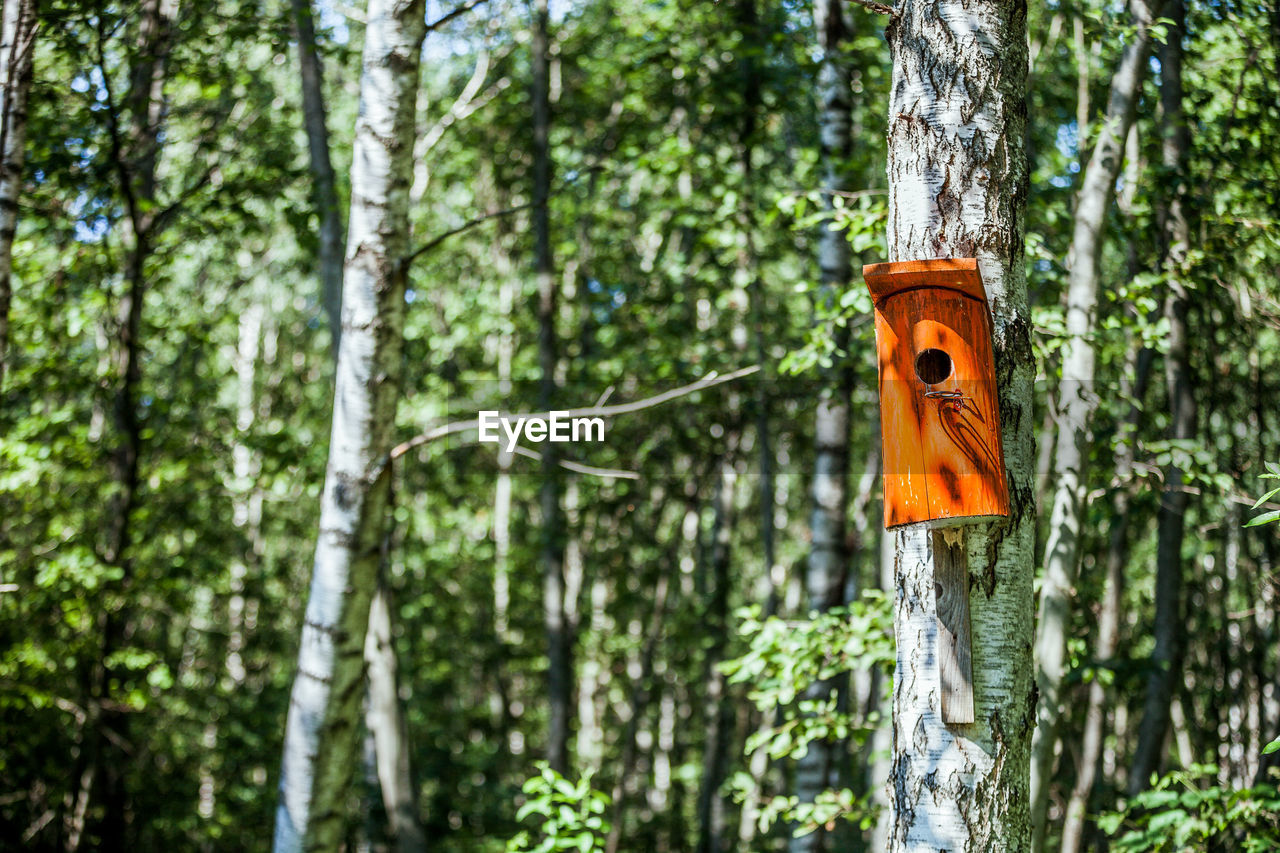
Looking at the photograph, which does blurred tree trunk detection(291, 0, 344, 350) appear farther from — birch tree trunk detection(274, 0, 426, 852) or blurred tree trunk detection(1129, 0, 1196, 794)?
blurred tree trunk detection(1129, 0, 1196, 794)

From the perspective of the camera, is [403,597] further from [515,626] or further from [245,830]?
[245,830]

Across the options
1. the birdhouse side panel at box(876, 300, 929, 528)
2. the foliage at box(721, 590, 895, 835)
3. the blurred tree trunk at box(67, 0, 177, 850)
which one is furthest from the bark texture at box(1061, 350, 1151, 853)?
the blurred tree trunk at box(67, 0, 177, 850)

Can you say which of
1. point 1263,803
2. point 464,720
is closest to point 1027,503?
point 1263,803

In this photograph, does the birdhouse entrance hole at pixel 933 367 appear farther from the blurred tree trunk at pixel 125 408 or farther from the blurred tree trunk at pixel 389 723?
the blurred tree trunk at pixel 125 408

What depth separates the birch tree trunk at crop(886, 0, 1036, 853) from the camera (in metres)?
2.02

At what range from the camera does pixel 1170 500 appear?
5637mm

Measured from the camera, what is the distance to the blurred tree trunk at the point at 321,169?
598cm

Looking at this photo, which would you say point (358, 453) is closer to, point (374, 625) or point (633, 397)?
point (374, 625)

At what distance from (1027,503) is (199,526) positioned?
737 cm

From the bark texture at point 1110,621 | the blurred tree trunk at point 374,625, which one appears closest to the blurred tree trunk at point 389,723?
the blurred tree trunk at point 374,625

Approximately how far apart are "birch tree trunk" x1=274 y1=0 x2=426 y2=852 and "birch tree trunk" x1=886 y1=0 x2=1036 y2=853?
1.69 m

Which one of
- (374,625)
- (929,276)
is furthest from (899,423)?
(374,625)

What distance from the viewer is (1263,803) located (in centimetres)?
343

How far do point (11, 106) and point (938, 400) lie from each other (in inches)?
137
